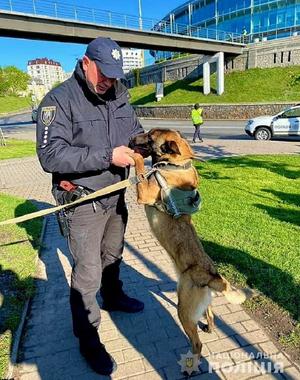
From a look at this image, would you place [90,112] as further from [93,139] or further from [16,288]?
[16,288]

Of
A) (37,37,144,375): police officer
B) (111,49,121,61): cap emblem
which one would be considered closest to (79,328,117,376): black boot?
(37,37,144,375): police officer

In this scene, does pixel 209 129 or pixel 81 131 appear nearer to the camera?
pixel 81 131

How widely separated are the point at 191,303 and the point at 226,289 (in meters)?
0.28

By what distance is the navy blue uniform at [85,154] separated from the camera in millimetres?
2311

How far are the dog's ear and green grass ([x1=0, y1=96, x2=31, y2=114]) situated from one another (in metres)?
82.0

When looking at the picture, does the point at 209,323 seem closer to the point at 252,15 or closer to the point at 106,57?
the point at 106,57

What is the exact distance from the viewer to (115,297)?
11.3ft

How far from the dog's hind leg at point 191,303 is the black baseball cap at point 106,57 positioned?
160 centimetres

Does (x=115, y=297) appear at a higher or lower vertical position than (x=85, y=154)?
lower

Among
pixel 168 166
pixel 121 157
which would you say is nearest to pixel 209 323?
pixel 168 166

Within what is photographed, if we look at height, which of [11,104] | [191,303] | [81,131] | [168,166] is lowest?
[191,303]

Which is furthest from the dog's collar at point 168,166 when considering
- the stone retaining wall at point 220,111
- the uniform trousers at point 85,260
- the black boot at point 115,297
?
the stone retaining wall at point 220,111

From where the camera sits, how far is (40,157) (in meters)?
2.33

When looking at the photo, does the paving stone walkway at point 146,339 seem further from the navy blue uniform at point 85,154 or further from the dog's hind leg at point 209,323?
the navy blue uniform at point 85,154
